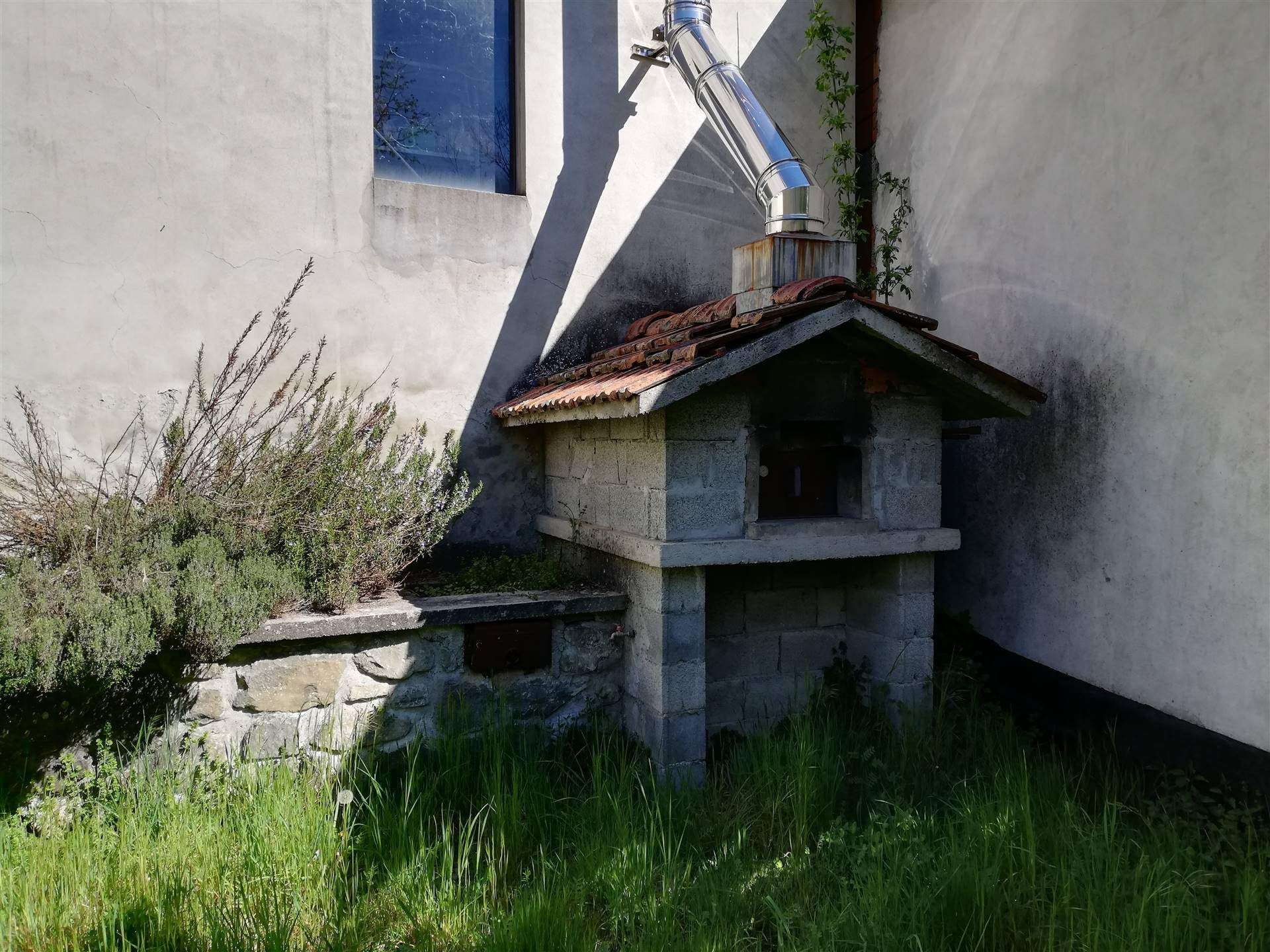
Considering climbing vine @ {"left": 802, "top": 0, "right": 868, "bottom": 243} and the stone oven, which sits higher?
climbing vine @ {"left": 802, "top": 0, "right": 868, "bottom": 243}

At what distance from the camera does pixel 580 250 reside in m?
5.96

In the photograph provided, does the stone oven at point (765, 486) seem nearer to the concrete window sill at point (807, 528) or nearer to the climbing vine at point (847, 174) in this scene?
the concrete window sill at point (807, 528)

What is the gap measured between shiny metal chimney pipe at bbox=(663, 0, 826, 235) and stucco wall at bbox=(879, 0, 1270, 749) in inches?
46.6

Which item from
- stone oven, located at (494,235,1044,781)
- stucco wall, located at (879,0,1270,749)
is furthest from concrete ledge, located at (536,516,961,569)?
stucco wall, located at (879,0,1270,749)

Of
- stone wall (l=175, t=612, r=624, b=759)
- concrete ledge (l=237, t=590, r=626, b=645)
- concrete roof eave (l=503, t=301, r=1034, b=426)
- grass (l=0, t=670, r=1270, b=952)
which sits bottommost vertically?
grass (l=0, t=670, r=1270, b=952)

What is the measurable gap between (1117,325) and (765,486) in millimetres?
1971

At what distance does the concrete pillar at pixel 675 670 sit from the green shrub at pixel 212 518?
4.88 feet

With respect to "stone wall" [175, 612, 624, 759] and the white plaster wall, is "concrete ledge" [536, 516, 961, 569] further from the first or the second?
the white plaster wall

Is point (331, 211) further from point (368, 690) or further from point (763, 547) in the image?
point (763, 547)

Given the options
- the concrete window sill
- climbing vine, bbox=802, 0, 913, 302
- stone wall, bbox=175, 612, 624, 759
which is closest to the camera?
stone wall, bbox=175, 612, 624, 759

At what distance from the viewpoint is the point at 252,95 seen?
16.6ft

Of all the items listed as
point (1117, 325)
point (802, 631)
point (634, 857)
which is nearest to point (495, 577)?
point (802, 631)

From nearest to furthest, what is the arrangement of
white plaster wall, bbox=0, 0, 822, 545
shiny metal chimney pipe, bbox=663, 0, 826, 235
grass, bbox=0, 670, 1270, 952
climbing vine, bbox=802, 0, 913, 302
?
1. grass, bbox=0, 670, 1270, 952
2. white plaster wall, bbox=0, 0, 822, 545
3. shiny metal chimney pipe, bbox=663, 0, 826, 235
4. climbing vine, bbox=802, 0, 913, 302

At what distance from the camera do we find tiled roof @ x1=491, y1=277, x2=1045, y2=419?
3988 millimetres
